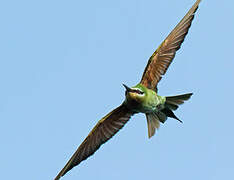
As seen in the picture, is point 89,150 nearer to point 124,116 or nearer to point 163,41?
point 124,116

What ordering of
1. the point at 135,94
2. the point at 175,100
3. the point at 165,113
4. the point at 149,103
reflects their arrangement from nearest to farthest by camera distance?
the point at 135,94
the point at 149,103
the point at 175,100
the point at 165,113

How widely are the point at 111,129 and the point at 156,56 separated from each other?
4.92 feet

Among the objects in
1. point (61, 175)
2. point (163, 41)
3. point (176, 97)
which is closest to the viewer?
point (61, 175)

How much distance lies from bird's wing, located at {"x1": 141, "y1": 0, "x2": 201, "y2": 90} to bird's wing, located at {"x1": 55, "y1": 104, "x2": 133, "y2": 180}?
0.72m

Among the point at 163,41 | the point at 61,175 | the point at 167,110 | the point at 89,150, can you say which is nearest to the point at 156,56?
the point at 163,41

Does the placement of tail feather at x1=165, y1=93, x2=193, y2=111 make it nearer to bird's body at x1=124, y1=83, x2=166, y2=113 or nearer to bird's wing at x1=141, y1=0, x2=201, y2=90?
bird's body at x1=124, y1=83, x2=166, y2=113

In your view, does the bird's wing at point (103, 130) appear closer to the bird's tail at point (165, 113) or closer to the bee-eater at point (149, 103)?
the bee-eater at point (149, 103)

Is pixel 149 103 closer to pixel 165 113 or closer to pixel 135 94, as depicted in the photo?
pixel 135 94

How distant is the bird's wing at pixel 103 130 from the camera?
9.52 meters

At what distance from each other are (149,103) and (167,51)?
4.36 feet

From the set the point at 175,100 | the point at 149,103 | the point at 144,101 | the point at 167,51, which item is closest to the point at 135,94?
the point at 144,101

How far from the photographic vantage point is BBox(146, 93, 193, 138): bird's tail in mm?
9536

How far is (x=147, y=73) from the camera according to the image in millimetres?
9836

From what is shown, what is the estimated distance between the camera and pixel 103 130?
977 cm
